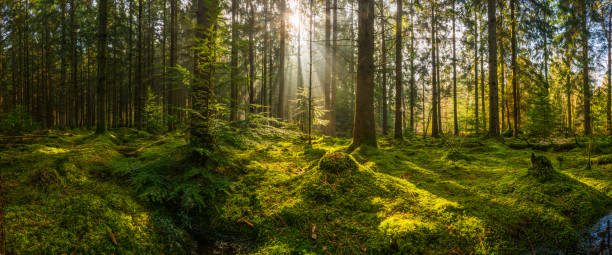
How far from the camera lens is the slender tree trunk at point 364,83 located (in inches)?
308

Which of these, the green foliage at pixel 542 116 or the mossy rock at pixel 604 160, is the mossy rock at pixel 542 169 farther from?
the green foliage at pixel 542 116

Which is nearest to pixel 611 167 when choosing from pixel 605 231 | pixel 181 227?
pixel 605 231

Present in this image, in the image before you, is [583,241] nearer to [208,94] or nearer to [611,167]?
[611,167]

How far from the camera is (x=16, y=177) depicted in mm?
3658

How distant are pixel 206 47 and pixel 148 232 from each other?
3288 millimetres

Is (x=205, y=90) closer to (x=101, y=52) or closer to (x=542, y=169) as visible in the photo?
(x=542, y=169)

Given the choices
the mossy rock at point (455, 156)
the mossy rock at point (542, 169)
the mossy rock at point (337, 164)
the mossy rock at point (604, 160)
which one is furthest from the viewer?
the mossy rock at point (455, 156)

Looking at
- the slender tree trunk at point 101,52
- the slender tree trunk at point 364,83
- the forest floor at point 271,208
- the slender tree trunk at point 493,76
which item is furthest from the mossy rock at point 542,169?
the slender tree trunk at point 101,52

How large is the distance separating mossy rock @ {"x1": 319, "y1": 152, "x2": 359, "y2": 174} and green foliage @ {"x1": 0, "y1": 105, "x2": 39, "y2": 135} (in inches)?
518

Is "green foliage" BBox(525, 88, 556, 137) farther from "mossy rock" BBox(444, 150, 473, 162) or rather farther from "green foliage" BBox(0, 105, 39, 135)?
"green foliage" BBox(0, 105, 39, 135)

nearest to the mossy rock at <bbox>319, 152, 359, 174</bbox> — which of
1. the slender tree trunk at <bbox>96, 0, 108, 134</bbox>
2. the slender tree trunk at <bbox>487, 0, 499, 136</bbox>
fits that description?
the slender tree trunk at <bbox>487, 0, 499, 136</bbox>

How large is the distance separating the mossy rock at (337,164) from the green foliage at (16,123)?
1317 cm

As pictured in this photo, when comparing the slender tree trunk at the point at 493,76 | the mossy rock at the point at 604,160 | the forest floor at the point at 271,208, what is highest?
the slender tree trunk at the point at 493,76

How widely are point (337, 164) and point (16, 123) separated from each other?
14373mm
